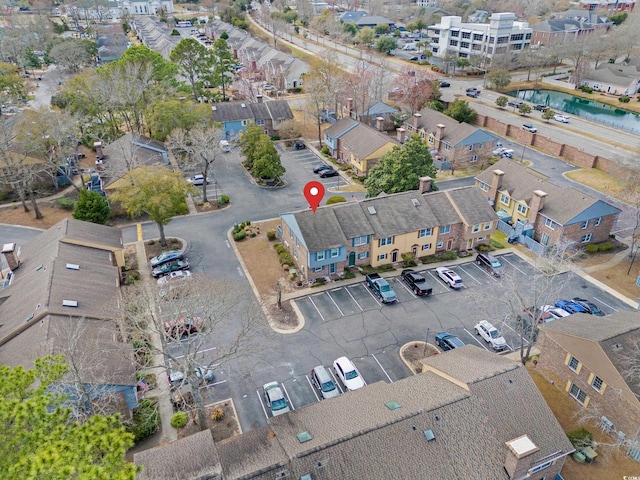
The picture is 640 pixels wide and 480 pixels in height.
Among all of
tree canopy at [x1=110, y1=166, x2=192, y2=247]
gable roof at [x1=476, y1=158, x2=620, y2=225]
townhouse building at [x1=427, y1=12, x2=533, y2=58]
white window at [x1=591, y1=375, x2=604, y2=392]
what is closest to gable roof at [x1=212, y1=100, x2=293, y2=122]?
tree canopy at [x1=110, y1=166, x2=192, y2=247]

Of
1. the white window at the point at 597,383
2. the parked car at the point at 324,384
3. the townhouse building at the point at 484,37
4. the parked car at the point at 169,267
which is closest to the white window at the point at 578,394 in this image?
the white window at the point at 597,383

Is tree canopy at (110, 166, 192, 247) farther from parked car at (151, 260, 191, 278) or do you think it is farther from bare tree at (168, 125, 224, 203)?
bare tree at (168, 125, 224, 203)

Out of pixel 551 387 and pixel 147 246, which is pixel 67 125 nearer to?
pixel 147 246

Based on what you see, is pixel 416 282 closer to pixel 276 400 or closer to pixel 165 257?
pixel 276 400

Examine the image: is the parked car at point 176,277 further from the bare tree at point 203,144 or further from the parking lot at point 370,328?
the bare tree at point 203,144

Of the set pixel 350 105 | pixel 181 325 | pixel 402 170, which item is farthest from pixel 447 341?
pixel 350 105


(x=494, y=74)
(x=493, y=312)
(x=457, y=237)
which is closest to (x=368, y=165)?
(x=457, y=237)
